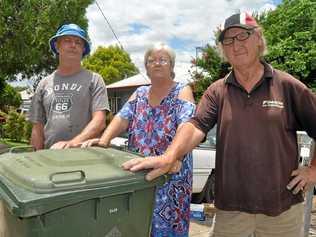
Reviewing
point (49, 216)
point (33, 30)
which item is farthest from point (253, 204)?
point (33, 30)

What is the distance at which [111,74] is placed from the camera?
1902 inches

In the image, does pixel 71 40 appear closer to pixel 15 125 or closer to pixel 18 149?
pixel 18 149

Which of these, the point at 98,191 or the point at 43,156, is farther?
the point at 43,156

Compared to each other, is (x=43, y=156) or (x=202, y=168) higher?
(x=43, y=156)

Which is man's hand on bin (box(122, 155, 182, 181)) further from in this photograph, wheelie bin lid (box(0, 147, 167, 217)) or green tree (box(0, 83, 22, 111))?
green tree (box(0, 83, 22, 111))

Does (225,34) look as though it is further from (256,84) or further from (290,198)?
(290,198)

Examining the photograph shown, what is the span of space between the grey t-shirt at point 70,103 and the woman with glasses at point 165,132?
35 centimetres

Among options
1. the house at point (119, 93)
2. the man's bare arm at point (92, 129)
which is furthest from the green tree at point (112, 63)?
the man's bare arm at point (92, 129)

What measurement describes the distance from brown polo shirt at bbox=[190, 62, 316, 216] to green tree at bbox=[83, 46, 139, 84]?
45.8m

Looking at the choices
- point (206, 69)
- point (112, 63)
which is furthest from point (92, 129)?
point (112, 63)

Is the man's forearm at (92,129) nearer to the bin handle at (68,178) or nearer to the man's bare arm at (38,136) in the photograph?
the man's bare arm at (38,136)

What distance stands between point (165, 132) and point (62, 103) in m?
0.87

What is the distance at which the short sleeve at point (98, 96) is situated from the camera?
3438 millimetres

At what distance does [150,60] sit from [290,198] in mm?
1257
